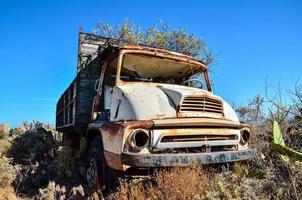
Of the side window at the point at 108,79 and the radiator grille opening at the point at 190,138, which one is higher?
the side window at the point at 108,79

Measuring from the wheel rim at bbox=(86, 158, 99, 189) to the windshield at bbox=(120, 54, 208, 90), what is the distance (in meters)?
1.46

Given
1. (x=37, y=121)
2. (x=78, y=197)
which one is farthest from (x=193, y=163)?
(x=37, y=121)

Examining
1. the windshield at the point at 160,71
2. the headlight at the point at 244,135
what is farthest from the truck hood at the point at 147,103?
the windshield at the point at 160,71

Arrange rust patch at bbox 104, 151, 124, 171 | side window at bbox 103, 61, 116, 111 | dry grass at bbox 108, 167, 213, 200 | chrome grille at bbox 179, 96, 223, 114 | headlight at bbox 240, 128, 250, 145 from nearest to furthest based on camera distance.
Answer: dry grass at bbox 108, 167, 213, 200
rust patch at bbox 104, 151, 124, 171
chrome grille at bbox 179, 96, 223, 114
headlight at bbox 240, 128, 250, 145
side window at bbox 103, 61, 116, 111

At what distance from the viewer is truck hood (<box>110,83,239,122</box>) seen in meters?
4.13

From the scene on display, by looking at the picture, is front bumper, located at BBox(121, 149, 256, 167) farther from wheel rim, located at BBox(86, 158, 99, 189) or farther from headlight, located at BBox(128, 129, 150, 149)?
wheel rim, located at BBox(86, 158, 99, 189)

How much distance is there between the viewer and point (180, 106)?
4.18 m

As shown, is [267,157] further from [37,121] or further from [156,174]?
[37,121]

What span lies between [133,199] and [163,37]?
13.5 metres

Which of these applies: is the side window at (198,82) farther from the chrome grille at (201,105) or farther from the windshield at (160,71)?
the chrome grille at (201,105)

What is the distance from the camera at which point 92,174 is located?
4.82m

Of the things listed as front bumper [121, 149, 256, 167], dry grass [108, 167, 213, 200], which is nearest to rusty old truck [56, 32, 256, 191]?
front bumper [121, 149, 256, 167]

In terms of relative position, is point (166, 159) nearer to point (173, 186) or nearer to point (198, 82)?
point (173, 186)

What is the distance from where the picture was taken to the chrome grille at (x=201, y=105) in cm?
424
